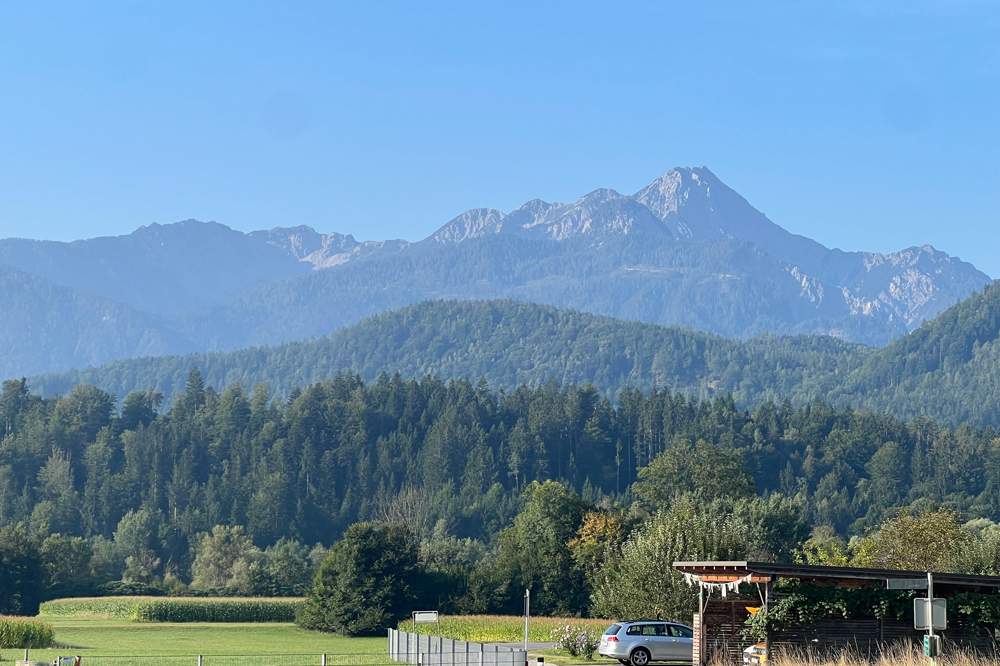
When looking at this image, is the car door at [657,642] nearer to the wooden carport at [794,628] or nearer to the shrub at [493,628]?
Result: the wooden carport at [794,628]

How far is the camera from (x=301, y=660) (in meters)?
63.5

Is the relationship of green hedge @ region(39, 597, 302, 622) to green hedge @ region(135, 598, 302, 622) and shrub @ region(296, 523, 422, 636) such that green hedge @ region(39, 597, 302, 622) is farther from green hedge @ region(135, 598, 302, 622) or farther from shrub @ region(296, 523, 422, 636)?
shrub @ region(296, 523, 422, 636)

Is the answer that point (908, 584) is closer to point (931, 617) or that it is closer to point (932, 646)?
point (932, 646)

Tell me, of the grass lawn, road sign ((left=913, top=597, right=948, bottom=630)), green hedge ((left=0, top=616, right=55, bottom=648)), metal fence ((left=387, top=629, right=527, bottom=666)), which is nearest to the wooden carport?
Result: metal fence ((left=387, top=629, right=527, bottom=666))

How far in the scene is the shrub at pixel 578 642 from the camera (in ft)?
199

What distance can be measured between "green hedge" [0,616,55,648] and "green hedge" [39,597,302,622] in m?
29.4

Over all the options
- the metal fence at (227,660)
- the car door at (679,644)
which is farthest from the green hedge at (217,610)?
the car door at (679,644)

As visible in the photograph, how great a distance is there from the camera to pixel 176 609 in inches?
4186

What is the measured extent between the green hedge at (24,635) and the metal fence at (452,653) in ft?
71.9

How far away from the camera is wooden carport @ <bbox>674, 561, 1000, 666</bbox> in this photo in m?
47.8

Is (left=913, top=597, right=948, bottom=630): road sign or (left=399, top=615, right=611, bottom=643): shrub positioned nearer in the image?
(left=913, top=597, right=948, bottom=630): road sign

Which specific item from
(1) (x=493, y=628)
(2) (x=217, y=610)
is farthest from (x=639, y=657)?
(2) (x=217, y=610)

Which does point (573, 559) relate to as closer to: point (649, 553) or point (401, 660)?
point (649, 553)

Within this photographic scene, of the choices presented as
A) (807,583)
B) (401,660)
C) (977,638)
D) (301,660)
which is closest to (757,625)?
(807,583)
